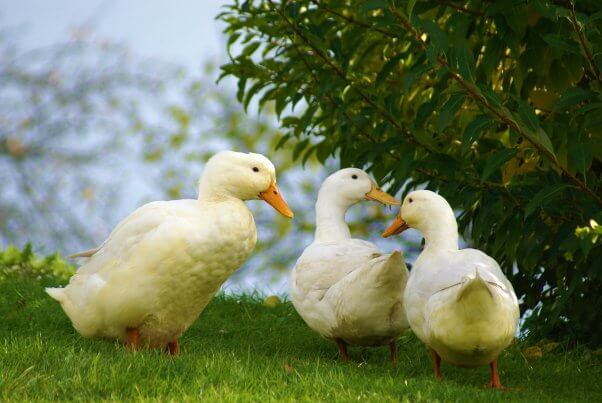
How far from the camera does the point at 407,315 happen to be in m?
5.53

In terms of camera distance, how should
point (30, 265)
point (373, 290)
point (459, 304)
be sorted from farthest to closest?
point (30, 265) → point (373, 290) → point (459, 304)

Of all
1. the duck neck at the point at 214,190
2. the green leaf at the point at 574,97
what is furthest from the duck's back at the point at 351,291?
the green leaf at the point at 574,97

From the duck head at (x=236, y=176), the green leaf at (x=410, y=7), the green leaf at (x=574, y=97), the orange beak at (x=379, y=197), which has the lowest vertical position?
the orange beak at (x=379, y=197)

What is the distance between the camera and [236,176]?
573cm

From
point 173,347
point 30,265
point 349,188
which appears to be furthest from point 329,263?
point 30,265

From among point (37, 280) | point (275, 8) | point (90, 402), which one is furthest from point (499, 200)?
point (37, 280)

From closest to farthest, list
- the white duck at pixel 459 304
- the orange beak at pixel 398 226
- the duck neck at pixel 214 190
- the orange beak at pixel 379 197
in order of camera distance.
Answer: the white duck at pixel 459 304, the duck neck at pixel 214 190, the orange beak at pixel 398 226, the orange beak at pixel 379 197

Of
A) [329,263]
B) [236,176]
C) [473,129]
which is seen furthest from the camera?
[329,263]

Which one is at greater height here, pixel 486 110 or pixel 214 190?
pixel 486 110

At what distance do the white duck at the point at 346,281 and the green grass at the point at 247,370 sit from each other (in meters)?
0.24

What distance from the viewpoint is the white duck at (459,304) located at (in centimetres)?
493

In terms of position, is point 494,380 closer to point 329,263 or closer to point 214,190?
point 329,263

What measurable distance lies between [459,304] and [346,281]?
3.92ft

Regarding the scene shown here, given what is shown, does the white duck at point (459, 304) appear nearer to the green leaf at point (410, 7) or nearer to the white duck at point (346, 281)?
the white duck at point (346, 281)
